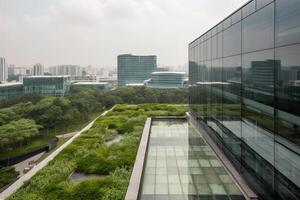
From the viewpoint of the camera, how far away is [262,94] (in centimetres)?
1012

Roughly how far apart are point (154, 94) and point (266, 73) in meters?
65.0

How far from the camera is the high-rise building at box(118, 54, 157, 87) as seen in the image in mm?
177250

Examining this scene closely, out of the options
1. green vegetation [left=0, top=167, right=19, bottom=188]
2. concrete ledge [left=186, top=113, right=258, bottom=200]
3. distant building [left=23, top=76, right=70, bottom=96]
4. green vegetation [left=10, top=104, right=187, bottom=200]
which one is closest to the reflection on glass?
concrete ledge [left=186, top=113, right=258, bottom=200]

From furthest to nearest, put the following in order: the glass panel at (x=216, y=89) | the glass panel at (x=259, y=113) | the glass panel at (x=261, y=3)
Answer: the glass panel at (x=216, y=89)
the glass panel at (x=261, y=3)
the glass panel at (x=259, y=113)

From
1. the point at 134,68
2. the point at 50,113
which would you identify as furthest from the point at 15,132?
the point at 134,68

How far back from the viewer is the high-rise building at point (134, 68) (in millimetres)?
177250

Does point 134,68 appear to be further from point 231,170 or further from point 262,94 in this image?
point 262,94

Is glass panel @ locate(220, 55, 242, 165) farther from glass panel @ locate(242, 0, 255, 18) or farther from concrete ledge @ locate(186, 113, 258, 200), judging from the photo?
glass panel @ locate(242, 0, 255, 18)

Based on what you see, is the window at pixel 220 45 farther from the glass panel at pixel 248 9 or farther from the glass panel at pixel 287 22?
the glass panel at pixel 287 22

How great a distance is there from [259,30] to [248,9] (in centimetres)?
175

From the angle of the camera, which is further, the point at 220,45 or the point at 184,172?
the point at 220,45

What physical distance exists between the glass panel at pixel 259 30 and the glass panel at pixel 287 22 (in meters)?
0.47

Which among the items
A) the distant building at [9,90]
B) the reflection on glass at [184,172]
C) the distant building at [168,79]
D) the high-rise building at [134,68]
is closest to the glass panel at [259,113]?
the reflection on glass at [184,172]

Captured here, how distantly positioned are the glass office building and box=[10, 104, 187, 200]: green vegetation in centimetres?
520
